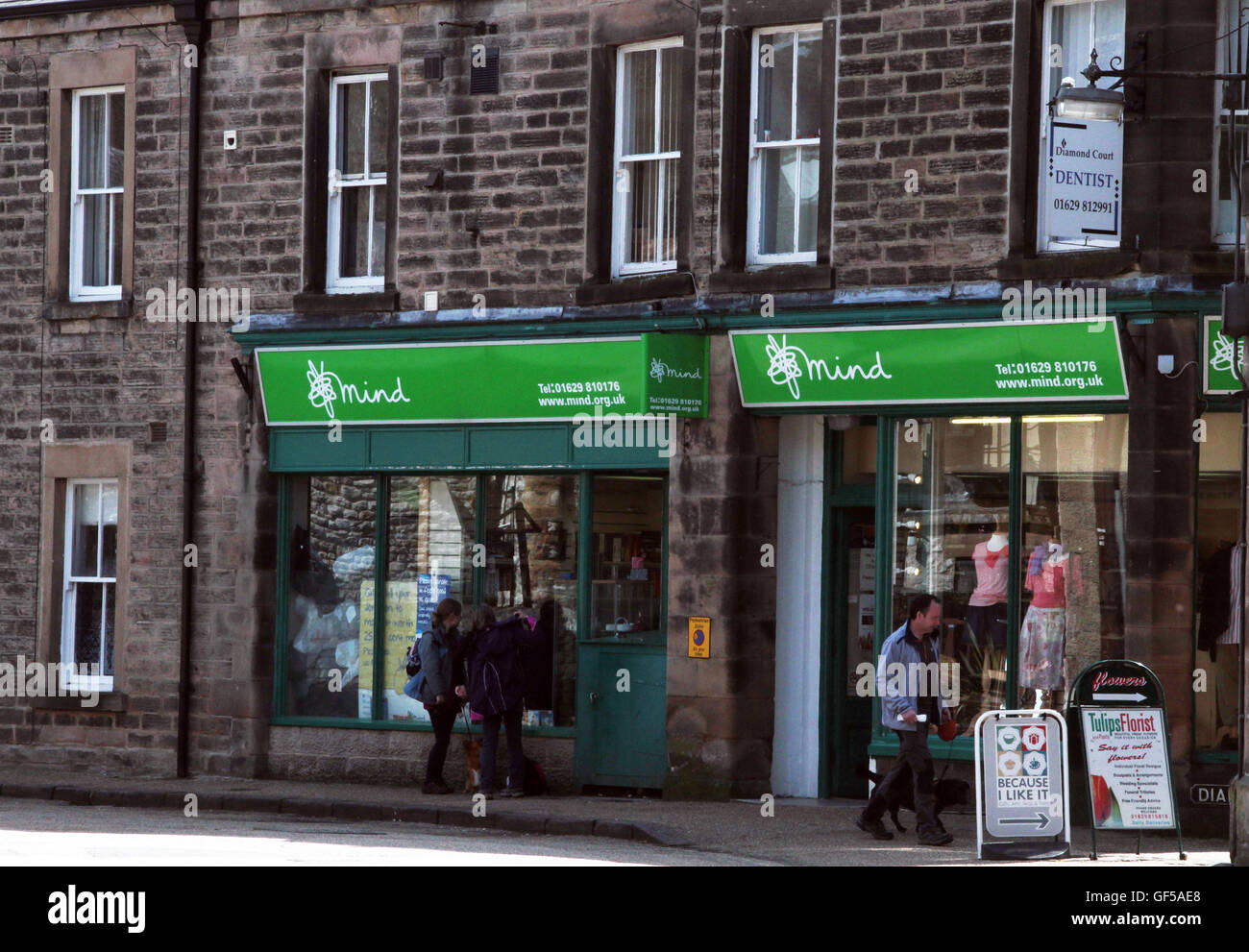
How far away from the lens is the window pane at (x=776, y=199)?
55.7 ft

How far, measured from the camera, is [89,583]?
20.0 metres

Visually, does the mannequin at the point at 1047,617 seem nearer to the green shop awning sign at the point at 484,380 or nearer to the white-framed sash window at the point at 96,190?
the green shop awning sign at the point at 484,380

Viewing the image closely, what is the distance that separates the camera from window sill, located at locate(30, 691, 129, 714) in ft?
64.2

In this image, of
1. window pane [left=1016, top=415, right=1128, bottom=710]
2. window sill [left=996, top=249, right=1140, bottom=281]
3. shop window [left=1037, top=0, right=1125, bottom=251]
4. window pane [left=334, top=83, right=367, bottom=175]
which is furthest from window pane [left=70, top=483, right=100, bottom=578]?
shop window [left=1037, top=0, right=1125, bottom=251]

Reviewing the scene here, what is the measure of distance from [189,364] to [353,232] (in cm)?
200

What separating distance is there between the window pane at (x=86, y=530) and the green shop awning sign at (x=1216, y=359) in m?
10.8

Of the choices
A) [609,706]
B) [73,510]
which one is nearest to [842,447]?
[609,706]

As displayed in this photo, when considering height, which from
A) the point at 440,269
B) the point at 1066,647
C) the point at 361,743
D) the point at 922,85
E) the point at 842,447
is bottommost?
the point at 361,743

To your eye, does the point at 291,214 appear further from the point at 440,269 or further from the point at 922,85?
the point at 922,85

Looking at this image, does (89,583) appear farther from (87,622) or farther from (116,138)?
(116,138)

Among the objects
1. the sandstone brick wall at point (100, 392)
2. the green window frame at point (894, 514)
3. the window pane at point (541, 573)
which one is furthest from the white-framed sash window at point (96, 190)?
the green window frame at point (894, 514)

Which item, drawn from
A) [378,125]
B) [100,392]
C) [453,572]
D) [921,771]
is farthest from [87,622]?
[921,771]

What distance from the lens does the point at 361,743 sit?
61.1 feet

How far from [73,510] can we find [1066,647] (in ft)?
32.7
